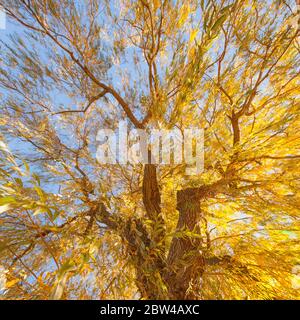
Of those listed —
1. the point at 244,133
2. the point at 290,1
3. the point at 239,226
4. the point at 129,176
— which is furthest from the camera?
the point at 129,176

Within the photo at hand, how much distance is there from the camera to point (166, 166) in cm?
166

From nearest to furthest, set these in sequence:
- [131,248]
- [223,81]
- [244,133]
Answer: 1. [131,248]
2. [223,81]
3. [244,133]

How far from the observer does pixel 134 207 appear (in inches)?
65.3

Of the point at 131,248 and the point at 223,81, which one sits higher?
the point at 223,81

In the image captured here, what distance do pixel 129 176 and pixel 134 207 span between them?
0.27 m

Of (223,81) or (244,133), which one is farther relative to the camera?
(244,133)

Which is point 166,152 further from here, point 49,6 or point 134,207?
point 49,6

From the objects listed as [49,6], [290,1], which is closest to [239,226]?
[290,1]

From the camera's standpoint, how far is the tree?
109 centimetres

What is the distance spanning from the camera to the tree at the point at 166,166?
1087 millimetres

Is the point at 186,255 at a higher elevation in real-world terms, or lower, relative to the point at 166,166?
lower

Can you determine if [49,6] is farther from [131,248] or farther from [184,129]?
[131,248]

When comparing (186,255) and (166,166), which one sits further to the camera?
(166,166)

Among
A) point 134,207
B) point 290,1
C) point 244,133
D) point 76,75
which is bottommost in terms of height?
point 134,207
